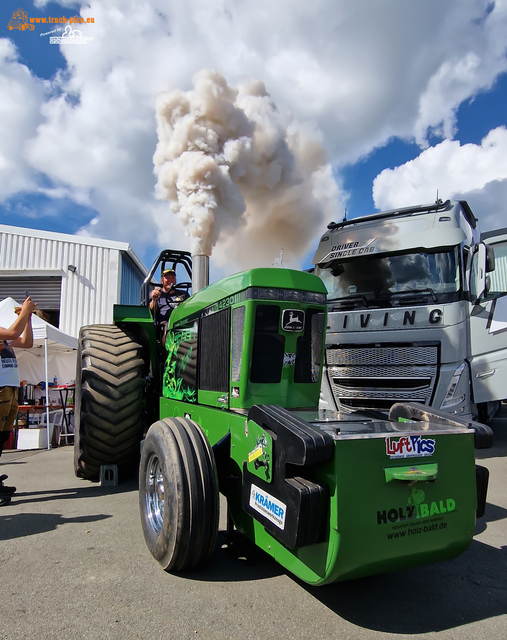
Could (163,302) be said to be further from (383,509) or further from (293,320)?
(383,509)

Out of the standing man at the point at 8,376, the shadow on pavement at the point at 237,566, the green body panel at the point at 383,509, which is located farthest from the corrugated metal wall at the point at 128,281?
the green body panel at the point at 383,509

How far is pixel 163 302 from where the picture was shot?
17.5ft

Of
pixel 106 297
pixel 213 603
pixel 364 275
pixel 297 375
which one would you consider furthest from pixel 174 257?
pixel 106 297

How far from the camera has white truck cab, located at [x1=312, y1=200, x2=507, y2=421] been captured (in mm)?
5473

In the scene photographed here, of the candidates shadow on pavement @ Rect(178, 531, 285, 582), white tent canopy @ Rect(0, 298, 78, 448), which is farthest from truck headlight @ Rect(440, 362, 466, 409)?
white tent canopy @ Rect(0, 298, 78, 448)

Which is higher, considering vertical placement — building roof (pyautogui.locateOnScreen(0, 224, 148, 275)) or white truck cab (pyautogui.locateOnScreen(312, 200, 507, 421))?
building roof (pyautogui.locateOnScreen(0, 224, 148, 275))

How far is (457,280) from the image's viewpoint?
221 inches

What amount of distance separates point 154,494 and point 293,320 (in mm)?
1467

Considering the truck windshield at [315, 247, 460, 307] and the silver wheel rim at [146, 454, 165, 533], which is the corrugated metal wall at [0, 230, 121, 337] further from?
the silver wheel rim at [146, 454, 165, 533]

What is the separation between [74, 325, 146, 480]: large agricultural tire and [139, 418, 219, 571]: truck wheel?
160 cm

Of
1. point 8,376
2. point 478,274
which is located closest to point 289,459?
point 8,376

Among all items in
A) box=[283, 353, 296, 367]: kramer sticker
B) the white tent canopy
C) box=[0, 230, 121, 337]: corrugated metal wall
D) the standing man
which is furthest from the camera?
box=[0, 230, 121, 337]: corrugated metal wall

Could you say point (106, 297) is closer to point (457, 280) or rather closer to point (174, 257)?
point (174, 257)

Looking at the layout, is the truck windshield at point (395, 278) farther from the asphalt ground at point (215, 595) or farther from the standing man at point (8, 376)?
the standing man at point (8, 376)
